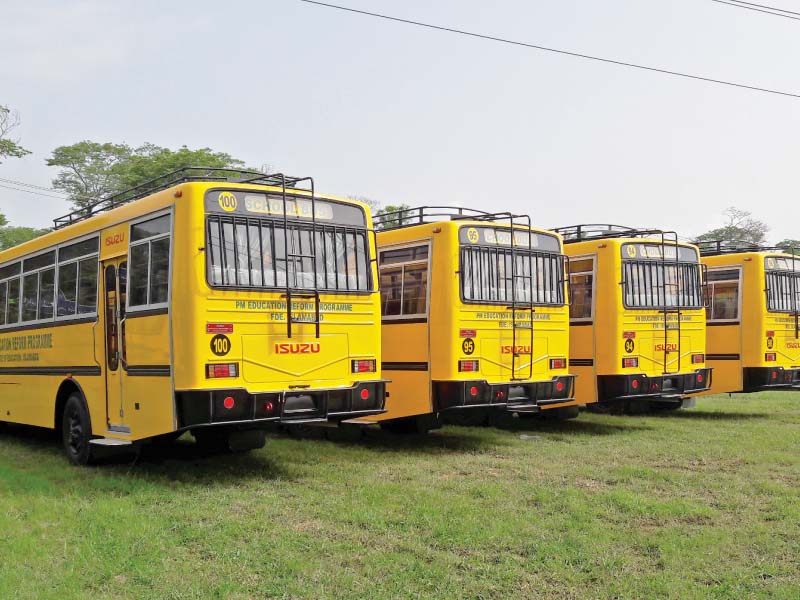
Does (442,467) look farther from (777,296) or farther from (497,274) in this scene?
(777,296)

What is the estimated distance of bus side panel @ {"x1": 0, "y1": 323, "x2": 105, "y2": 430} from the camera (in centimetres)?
1017

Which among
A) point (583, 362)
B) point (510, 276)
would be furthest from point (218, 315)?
point (583, 362)

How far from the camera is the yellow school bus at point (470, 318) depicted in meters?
11.3

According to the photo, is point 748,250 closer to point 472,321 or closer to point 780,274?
point 780,274

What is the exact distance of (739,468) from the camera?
9656mm

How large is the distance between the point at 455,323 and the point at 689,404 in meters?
7.76

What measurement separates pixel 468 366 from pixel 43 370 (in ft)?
18.5

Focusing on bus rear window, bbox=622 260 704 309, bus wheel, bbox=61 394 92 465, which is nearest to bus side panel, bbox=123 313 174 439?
bus wheel, bbox=61 394 92 465

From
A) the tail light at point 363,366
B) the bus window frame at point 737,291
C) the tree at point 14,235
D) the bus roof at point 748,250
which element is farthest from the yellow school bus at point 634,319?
the tree at point 14,235

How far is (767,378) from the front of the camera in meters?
15.6

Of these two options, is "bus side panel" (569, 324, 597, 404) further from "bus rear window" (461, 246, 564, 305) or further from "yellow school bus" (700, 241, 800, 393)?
"yellow school bus" (700, 241, 800, 393)

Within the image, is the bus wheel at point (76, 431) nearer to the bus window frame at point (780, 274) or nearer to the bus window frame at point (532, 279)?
the bus window frame at point (532, 279)

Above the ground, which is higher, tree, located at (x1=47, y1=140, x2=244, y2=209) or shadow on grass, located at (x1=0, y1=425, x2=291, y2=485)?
tree, located at (x1=47, y1=140, x2=244, y2=209)

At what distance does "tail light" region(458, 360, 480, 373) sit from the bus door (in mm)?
4188
